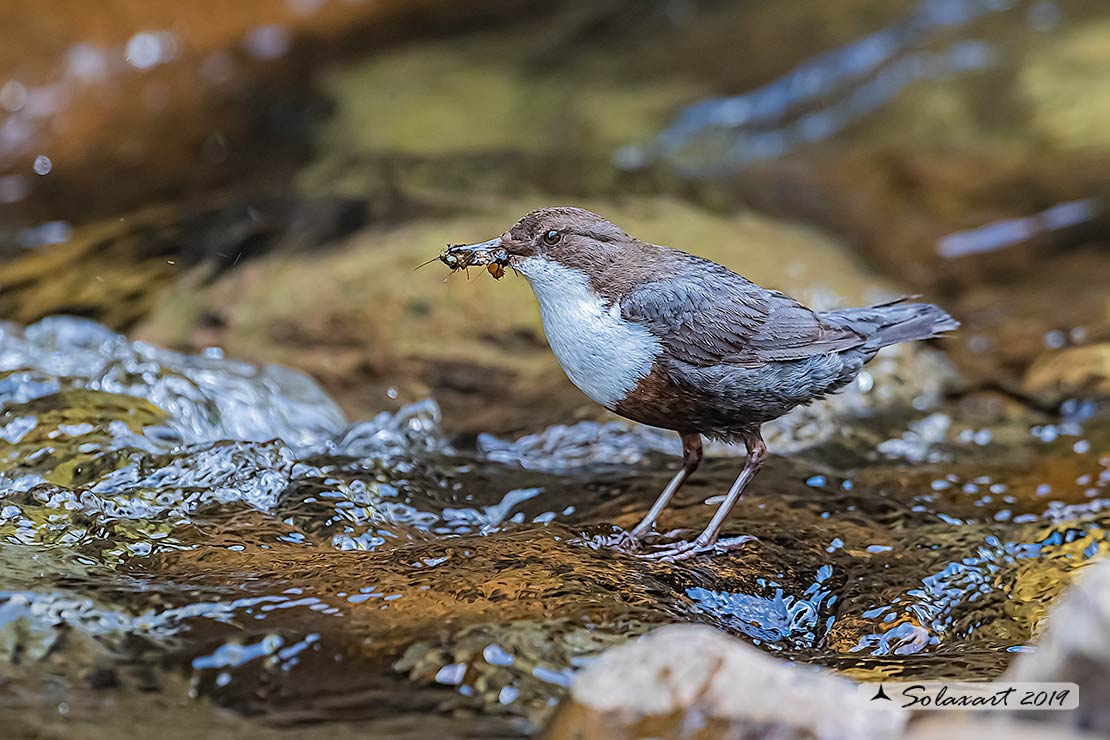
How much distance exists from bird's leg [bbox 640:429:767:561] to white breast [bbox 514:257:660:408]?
1.55 ft

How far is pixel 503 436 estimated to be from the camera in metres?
4.49

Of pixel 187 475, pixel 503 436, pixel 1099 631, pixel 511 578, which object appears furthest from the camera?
pixel 503 436

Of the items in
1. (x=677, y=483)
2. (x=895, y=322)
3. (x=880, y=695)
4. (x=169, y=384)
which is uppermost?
(x=895, y=322)

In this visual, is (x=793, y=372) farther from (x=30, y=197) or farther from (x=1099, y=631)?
(x=30, y=197)

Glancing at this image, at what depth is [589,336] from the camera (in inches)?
128

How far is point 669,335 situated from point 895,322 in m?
0.86

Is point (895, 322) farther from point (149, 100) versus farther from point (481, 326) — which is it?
point (149, 100)

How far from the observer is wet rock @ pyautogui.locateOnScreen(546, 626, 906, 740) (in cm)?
212

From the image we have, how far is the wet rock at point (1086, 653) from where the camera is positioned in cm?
189

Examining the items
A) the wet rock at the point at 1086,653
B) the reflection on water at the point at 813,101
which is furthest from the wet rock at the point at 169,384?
the reflection on water at the point at 813,101

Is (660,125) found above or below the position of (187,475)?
above

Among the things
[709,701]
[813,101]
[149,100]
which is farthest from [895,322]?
[149,100]

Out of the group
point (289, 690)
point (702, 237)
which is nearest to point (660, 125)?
point (702, 237)

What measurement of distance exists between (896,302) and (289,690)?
2.34 m
